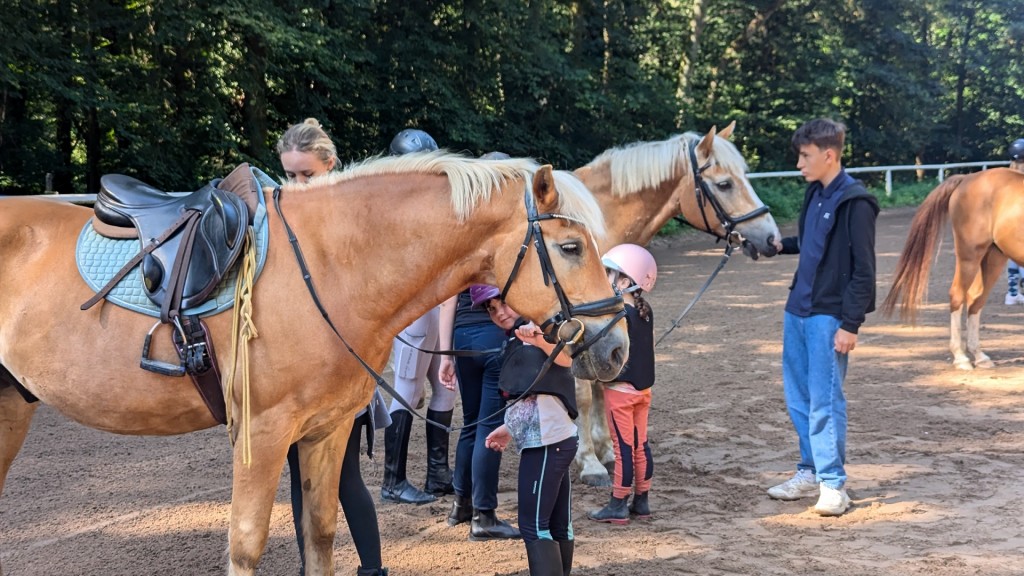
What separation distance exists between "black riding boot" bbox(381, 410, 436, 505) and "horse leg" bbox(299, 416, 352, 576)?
151 cm

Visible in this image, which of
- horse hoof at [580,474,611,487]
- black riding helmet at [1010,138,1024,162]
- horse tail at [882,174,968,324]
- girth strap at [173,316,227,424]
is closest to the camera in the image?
girth strap at [173,316,227,424]

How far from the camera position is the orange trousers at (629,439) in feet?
14.5

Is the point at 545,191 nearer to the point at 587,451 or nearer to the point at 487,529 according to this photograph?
the point at 487,529

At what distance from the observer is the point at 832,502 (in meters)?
4.43

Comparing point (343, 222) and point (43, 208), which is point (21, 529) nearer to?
point (43, 208)

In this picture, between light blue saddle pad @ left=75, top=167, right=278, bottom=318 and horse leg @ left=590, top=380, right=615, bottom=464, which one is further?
horse leg @ left=590, top=380, right=615, bottom=464

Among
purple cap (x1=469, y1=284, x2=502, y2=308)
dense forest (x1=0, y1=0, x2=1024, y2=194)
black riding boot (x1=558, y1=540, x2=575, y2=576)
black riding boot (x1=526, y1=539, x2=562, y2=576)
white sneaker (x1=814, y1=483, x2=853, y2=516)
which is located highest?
dense forest (x1=0, y1=0, x2=1024, y2=194)

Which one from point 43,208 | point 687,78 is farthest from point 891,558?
point 687,78

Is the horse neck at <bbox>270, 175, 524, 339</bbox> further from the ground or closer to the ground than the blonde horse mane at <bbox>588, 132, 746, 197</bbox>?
closer to the ground

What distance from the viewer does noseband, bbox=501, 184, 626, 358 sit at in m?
2.73

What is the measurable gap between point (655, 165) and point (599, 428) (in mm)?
1683

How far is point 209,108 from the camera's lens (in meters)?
12.4

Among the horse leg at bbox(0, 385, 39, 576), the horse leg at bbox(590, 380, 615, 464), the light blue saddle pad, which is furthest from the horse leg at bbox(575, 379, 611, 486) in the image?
the horse leg at bbox(0, 385, 39, 576)

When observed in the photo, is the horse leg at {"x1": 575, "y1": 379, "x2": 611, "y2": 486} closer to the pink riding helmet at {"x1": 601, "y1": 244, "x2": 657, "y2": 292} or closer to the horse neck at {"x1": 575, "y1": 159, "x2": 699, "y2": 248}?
the horse neck at {"x1": 575, "y1": 159, "x2": 699, "y2": 248}
